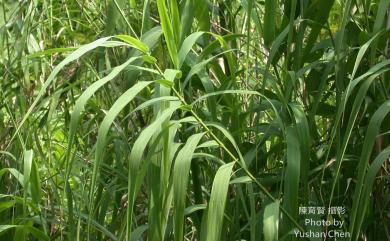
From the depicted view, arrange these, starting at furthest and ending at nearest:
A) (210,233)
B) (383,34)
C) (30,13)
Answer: (30,13) → (383,34) → (210,233)

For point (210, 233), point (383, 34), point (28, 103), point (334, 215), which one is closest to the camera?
point (210, 233)

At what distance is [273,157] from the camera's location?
1379 mm

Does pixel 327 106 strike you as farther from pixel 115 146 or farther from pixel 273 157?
pixel 115 146

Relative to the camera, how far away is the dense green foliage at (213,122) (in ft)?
3.23

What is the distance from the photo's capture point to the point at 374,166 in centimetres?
101

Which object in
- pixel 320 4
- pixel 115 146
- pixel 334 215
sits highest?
pixel 320 4

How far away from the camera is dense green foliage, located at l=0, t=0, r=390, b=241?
98 cm

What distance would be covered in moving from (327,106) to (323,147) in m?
0.06

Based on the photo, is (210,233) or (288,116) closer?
(210,233)

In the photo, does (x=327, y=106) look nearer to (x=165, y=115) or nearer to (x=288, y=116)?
(x=288, y=116)

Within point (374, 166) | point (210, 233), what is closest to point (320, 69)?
point (374, 166)

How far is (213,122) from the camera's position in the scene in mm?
1092

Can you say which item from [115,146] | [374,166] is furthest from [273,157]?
[374,166]

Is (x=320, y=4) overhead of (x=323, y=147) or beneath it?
overhead
